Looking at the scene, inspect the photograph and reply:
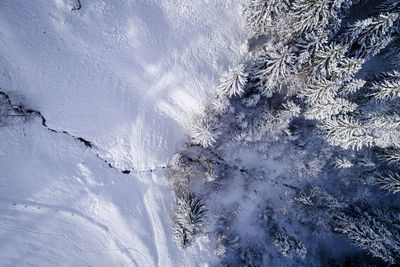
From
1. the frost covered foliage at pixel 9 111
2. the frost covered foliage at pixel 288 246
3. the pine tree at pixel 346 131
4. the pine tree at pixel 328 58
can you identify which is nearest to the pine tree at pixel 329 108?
the pine tree at pixel 346 131

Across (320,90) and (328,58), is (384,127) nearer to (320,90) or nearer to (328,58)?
(320,90)

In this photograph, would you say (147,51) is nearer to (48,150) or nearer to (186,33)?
(186,33)

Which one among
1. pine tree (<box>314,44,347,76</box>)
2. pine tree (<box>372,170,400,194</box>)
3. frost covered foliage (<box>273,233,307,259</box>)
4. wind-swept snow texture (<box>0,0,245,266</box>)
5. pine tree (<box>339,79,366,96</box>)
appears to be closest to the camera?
pine tree (<box>314,44,347,76</box>)

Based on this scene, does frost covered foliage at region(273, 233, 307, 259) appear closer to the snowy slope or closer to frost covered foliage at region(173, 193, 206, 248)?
frost covered foliage at region(173, 193, 206, 248)

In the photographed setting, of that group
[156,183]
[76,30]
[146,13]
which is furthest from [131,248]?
[146,13]

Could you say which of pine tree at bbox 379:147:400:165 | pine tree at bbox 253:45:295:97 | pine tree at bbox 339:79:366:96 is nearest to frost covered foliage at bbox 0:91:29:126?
pine tree at bbox 253:45:295:97

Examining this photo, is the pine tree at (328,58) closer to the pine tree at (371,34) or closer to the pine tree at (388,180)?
the pine tree at (371,34)
